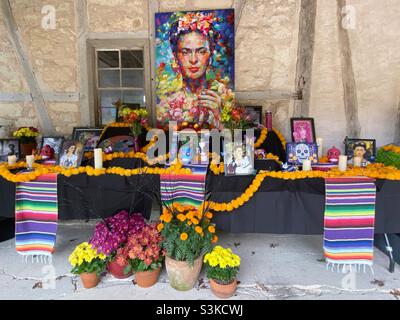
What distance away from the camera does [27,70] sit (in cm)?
439

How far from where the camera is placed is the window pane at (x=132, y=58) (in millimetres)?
4328

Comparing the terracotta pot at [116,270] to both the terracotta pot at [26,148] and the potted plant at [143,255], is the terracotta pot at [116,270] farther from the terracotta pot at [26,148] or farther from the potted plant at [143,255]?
the terracotta pot at [26,148]

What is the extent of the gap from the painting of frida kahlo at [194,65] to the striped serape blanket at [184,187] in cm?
137

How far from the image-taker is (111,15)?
4.18m

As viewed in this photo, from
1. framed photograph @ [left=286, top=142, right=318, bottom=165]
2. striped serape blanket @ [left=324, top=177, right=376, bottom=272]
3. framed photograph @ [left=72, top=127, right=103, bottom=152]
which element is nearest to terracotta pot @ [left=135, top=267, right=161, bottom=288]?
striped serape blanket @ [left=324, top=177, right=376, bottom=272]

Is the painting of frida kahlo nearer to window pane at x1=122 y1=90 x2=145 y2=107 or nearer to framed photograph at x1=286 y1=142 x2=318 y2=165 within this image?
window pane at x1=122 y1=90 x2=145 y2=107

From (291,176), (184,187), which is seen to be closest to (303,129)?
(291,176)

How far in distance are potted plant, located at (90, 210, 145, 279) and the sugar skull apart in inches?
68.3

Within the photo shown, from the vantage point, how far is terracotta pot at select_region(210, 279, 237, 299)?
2369 millimetres

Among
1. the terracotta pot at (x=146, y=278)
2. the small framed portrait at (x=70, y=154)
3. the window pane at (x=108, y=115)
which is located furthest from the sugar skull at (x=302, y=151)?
the window pane at (x=108, y=115)

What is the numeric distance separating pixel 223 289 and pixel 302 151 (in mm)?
1658

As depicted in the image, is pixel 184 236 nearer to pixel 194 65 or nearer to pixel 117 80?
pixel 194 65
